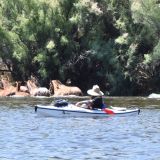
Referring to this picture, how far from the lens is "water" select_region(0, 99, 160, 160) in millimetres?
20953

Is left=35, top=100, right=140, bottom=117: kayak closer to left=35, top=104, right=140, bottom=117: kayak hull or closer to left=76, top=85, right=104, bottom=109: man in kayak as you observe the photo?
left=35, top=104, right=140, bottom=117: kayak hull

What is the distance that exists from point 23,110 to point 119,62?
23.3 m

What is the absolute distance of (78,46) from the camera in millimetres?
64875

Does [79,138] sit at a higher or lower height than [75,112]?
lower

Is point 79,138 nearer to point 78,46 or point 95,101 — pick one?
point 95,101

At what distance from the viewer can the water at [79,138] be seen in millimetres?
20953

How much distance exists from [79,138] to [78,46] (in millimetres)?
40038

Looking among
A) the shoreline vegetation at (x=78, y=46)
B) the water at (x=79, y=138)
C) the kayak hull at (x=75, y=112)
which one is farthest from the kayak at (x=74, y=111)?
the shoreline vegetation at (x=78, y=46)

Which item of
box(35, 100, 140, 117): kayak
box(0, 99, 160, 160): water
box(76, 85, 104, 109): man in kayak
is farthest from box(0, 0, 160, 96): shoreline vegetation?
box(0, 99, 160, 160): water

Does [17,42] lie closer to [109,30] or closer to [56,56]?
[56,56]

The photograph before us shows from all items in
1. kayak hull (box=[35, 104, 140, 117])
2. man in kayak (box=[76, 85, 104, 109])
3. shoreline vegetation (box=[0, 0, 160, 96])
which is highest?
shoreline vegetation (box=[0, 0, 160, 96])

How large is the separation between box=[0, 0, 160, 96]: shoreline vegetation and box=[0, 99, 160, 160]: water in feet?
83.1

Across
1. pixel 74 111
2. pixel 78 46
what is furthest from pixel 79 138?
pixel 78 46

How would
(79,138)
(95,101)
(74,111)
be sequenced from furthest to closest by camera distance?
(95,101) → (74,111) → (79,138)
